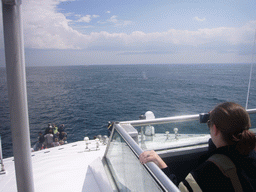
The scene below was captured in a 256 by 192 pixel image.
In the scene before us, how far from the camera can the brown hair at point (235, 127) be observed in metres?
1.15

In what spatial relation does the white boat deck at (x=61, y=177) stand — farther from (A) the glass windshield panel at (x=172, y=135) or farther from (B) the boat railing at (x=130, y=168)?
(A) the glass windshield panel at (x=172, y=135)

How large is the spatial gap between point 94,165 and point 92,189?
424 mm

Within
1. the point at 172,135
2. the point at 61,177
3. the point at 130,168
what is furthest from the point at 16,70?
the point at 61,177

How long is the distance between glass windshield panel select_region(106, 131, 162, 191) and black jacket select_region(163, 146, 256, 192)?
26cm

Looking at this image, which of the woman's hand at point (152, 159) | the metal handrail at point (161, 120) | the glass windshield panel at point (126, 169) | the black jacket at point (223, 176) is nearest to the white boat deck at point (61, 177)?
the glass windshield panel at point (126, 169)

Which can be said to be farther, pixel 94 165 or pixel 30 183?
pixel 94 165

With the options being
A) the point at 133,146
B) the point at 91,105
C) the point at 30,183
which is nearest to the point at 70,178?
the point at 30,183

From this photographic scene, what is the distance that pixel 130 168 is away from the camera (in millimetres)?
1905

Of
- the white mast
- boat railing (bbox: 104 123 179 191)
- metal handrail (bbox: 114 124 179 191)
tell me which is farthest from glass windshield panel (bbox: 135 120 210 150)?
the white mast

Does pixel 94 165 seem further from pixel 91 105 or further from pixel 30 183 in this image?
pixel 91 105

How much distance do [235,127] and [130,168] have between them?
1023 mm

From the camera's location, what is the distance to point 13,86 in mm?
1721

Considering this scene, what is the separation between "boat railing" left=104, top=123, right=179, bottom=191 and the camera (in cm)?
130

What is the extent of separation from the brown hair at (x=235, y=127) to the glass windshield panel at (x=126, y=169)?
0.48 metres
